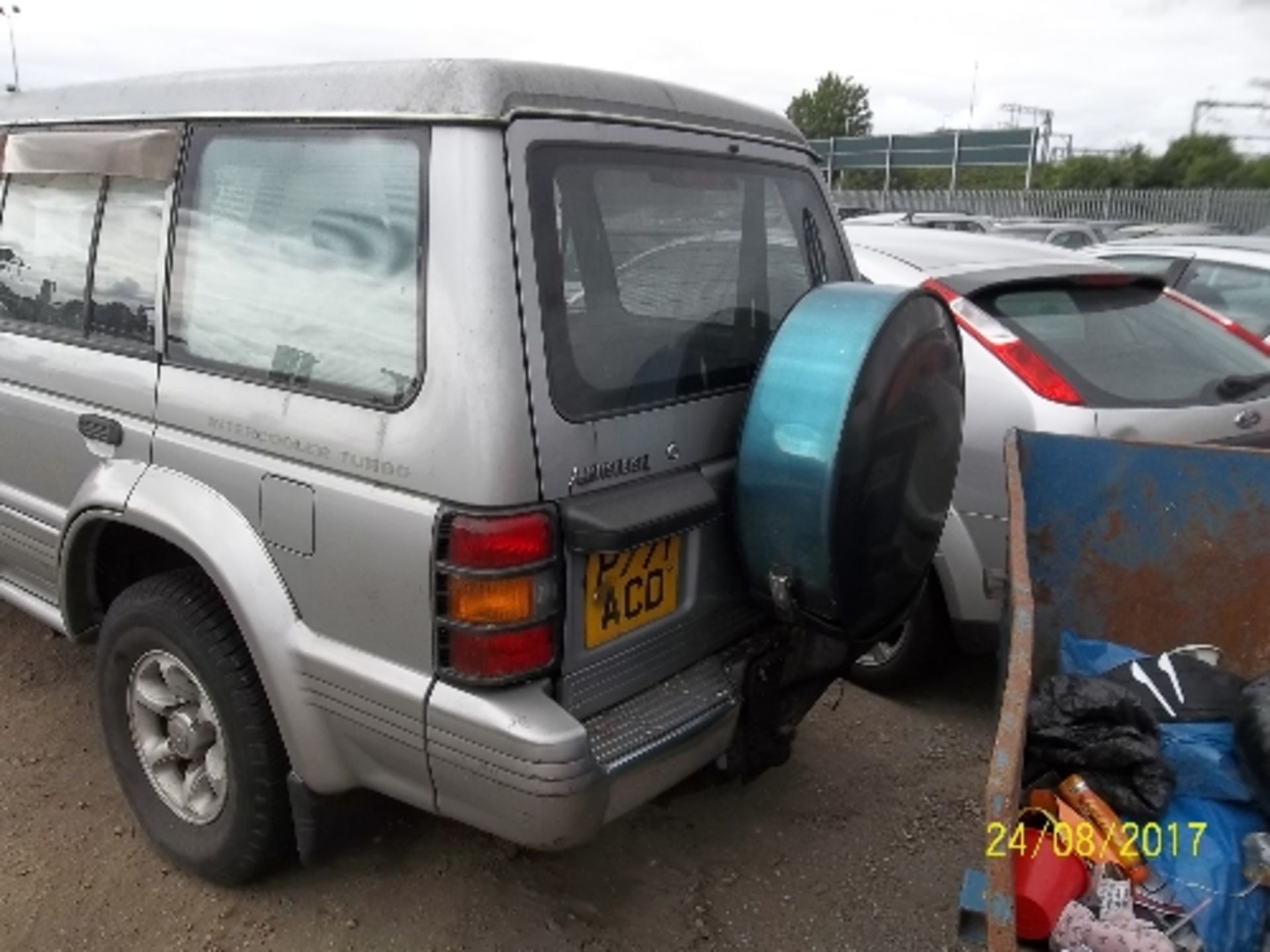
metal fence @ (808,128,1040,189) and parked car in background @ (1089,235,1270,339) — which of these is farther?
metal fence @ (808,128,1040,189)

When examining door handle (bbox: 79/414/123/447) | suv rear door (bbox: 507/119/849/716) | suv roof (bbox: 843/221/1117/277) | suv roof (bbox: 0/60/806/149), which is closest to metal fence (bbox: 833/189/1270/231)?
suv roof (bbox: 843/221/1117/277)

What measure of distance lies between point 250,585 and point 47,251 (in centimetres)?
138

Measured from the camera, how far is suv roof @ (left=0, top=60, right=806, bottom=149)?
203cm

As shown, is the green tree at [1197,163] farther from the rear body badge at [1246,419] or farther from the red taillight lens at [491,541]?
the red taillight lens at [491,541]

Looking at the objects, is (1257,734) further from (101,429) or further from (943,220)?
(943,220)

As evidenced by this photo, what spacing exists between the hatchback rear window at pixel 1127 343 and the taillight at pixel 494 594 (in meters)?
2.17

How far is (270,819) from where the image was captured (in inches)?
100

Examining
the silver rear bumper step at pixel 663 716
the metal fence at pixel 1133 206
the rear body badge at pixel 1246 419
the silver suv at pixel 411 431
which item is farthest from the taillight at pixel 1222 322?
the metal fence at pixel 1133 206

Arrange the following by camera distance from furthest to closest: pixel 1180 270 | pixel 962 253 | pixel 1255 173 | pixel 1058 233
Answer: pixel 1255 173 → pixel 1058 233 → pixel 1180 270 → pixel 962 253

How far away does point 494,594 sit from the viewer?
201 cm

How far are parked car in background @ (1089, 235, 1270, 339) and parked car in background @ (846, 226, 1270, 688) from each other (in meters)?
1.64

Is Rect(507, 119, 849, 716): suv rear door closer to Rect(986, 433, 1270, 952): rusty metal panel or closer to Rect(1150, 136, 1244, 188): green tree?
Rect(986, 433, 1270, 952): rusty metal panel

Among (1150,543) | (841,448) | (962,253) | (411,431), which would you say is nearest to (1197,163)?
(962,253)

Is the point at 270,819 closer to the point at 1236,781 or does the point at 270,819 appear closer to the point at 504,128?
the point at 504,128
